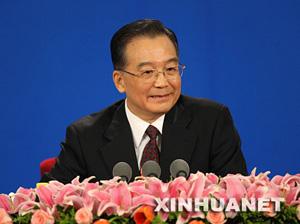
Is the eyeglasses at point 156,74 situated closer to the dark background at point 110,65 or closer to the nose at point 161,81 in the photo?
the nose at point 161,81

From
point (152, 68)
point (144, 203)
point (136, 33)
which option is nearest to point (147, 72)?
point (152, 68)

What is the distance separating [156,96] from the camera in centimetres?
181

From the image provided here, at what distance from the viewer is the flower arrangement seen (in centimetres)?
107

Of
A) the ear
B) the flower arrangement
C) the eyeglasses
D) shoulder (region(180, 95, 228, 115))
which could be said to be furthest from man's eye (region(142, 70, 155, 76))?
the flower arrangement

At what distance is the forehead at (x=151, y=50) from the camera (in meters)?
1.76

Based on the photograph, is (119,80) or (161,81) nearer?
(161,81)

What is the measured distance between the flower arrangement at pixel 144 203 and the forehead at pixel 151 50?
65 cm

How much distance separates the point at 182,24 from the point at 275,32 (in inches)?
20.0

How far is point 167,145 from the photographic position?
184 cm

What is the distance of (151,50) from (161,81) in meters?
0.10

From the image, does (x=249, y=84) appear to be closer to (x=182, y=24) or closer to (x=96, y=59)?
(x=182, y=24)

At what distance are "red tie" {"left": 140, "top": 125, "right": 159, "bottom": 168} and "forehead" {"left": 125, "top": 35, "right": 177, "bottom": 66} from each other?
22 cm

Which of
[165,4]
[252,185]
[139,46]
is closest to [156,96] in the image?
[139,46]

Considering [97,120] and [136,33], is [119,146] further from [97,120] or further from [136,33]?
[136,33]
